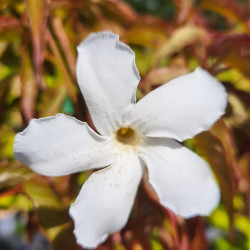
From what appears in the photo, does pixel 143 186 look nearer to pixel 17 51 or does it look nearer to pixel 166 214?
pixel 166 214

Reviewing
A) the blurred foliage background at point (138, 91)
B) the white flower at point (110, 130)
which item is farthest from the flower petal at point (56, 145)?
the blurred foliage background at point (138, 91)

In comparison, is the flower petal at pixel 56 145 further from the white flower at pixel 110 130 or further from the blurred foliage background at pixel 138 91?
the blurred foliage background at pixel 138 91

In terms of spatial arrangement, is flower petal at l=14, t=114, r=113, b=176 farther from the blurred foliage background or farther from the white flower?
the blurred foliage background

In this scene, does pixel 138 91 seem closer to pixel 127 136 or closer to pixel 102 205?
pixel 127 136

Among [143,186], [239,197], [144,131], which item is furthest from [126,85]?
[239,197]

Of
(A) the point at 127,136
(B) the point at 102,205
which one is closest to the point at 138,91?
(A) the point at 127,136

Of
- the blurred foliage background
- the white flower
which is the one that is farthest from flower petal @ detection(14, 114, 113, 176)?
the blurred foliage background
